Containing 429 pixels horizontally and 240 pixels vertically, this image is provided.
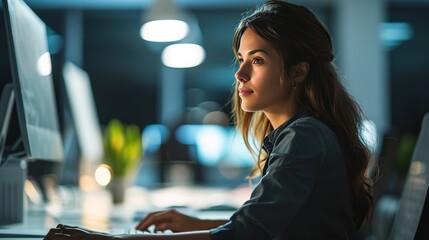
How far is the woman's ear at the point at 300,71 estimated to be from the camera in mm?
1066

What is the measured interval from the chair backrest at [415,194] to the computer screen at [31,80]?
0.85 meters

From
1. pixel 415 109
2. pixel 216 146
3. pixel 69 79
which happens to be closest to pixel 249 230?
pixel 69 79

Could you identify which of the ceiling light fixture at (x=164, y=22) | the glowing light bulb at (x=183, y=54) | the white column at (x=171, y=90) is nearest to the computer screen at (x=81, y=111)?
the ceiling light fixture at (x=164, y=22)

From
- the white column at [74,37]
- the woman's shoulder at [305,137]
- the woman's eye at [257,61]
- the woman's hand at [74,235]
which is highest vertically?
the white column at [74,37]

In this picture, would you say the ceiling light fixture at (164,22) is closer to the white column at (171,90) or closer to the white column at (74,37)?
the white column at (171,90)

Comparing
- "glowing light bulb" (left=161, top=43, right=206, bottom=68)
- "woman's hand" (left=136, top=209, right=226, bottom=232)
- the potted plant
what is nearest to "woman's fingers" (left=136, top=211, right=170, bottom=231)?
"woman's hand" (left=136, top=209, right=226, bottom=232)

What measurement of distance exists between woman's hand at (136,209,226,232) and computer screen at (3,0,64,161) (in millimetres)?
309

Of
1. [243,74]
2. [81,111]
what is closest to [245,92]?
[243,74]

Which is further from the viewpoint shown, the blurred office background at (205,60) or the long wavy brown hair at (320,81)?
the blurred office background at (205,60)

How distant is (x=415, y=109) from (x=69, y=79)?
5.04m

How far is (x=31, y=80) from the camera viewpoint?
1265mm

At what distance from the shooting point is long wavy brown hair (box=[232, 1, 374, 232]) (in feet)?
3.40

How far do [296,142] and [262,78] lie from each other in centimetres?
21

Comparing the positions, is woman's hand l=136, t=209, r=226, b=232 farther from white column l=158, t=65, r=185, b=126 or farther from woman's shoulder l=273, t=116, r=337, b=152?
white column l=158, t=65, r=185, b=126
